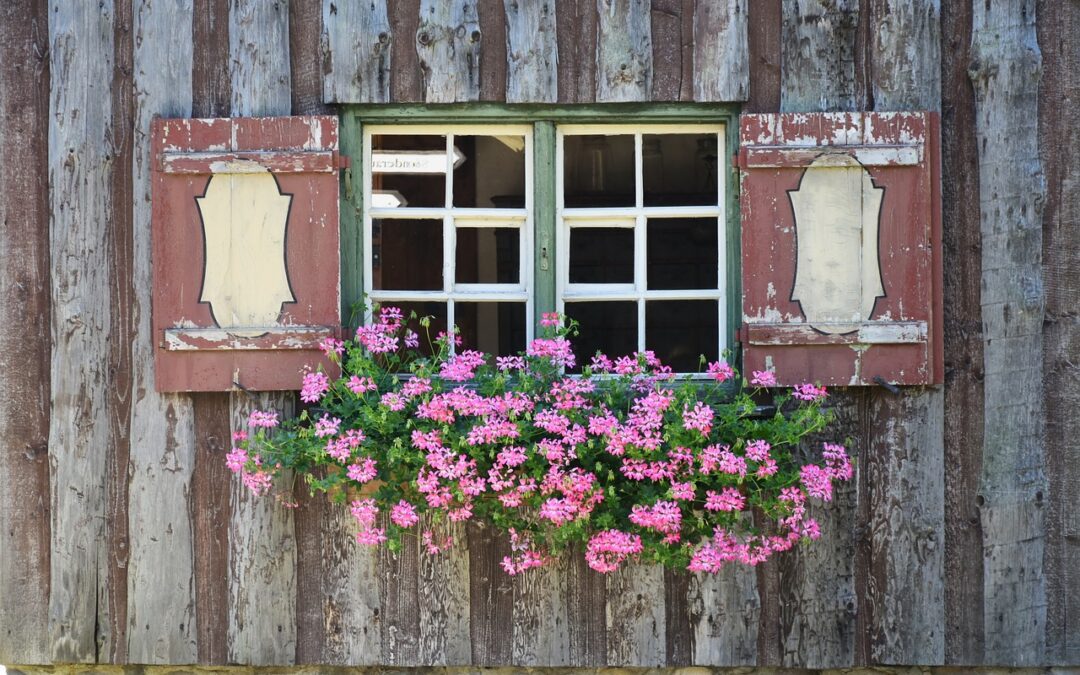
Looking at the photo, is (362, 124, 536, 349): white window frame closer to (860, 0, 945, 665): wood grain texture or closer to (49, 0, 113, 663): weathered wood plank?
(49, 0, 113, 663): weathered wood plank

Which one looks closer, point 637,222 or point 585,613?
point 585,613

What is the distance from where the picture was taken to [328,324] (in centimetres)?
382

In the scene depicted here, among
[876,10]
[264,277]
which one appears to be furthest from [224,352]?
[876,10]

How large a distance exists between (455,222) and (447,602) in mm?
1350

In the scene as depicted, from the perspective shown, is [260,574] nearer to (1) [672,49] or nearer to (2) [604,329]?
(2) [604,329]

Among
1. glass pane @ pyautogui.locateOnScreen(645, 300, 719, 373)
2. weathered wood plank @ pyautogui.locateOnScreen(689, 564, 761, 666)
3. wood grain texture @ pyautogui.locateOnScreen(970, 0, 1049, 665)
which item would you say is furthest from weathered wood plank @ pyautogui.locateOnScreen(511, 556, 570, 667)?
wood grain texture @ pyautogui.locateOnScreen(970, 0, 1049, 665)

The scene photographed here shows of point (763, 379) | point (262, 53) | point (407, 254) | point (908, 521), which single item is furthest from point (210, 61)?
point (908, 521)

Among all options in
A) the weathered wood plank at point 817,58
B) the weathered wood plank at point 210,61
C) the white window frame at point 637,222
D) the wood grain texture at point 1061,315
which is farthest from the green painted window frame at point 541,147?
the wood grain texture at point 1061,315

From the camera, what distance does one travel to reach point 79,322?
3.95 metres

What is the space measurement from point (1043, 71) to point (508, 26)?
1.86 meters

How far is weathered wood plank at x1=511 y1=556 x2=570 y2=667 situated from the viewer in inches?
151

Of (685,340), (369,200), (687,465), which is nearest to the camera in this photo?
(687,465)

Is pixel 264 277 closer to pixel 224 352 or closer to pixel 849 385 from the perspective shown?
pixel 224 352

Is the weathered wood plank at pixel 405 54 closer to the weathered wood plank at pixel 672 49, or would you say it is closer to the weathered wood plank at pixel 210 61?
the weathered wood plank at pixel 210 61
